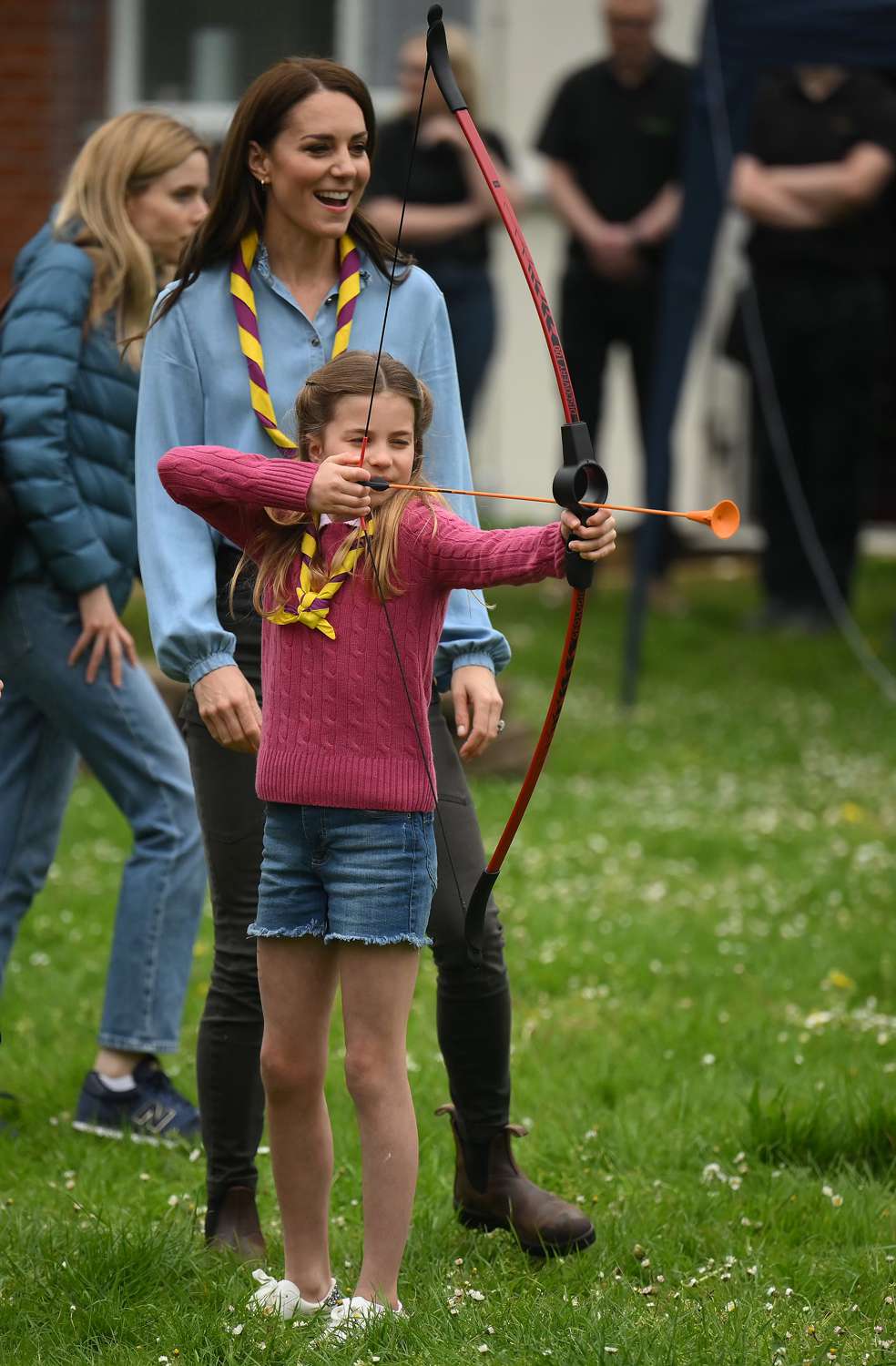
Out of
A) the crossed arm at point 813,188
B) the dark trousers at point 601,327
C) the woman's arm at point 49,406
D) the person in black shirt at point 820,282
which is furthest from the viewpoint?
the dark trousers at point 601,327

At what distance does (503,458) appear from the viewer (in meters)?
Answer: 14.1

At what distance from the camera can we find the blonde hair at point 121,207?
4.45 m

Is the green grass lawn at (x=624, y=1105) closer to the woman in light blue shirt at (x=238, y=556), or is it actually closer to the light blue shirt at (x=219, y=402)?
the woman in light blue shirt at (x=238, y=556)

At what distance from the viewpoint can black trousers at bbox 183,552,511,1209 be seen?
11.7 ft

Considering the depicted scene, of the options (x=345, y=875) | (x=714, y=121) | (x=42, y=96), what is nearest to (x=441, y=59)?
(x=345, y=875)

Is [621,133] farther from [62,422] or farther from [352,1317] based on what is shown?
[352,1317]

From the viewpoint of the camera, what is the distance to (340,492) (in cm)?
298

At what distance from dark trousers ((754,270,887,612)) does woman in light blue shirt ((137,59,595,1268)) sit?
6.97m

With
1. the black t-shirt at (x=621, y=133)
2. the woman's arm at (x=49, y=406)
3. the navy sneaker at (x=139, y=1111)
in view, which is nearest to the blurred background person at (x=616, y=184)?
the black t-shirt at (x=621, y=133)

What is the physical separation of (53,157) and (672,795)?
8.20 metres

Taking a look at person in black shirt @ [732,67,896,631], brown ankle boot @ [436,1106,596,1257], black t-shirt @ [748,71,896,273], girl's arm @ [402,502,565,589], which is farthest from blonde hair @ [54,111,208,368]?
black t-shirt @ [748,71,896,273]

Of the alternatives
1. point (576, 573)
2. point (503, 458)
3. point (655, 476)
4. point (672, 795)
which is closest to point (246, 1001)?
point (576, 573)

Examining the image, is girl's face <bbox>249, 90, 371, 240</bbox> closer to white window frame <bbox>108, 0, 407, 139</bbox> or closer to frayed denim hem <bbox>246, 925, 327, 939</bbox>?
frayed denim hem <bbox>246, 925, 327, 939</bbox>

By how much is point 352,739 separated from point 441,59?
3.69ft
